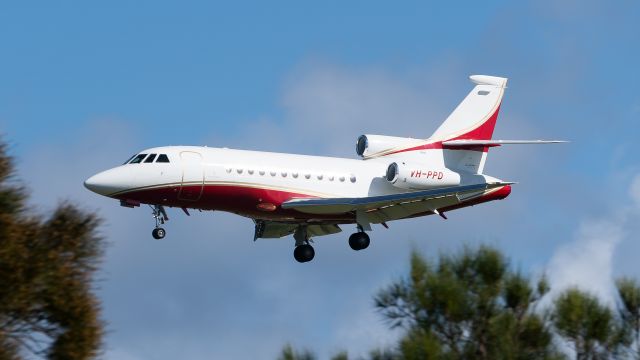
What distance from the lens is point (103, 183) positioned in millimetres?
39969

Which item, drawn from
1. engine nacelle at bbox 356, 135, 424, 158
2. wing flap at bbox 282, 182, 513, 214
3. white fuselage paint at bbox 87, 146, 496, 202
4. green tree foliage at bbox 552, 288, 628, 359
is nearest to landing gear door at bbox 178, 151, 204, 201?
white fuselage paint at bbox 87, 146, 496, 202

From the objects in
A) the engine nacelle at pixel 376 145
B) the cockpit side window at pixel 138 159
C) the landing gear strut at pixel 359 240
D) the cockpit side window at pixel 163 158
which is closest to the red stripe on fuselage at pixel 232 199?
the cockpit side window at pixel 163 158

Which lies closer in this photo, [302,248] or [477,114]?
[302,248]

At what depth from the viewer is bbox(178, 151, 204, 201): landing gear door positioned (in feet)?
132

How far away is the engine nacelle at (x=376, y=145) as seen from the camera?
147 feet

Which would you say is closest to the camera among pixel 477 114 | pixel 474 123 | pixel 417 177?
pixel 417 177

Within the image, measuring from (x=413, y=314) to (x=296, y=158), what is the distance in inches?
607

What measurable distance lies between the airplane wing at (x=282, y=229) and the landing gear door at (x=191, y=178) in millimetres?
5415

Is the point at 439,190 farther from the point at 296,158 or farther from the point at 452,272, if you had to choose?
the point at 452,272

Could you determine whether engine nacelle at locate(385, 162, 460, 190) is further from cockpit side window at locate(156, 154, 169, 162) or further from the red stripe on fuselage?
cockpit side window at locate(156, 154, 169, 162)

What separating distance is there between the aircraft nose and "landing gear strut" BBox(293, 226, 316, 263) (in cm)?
803

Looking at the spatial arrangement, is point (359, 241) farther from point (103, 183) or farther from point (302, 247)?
point (103, 183)

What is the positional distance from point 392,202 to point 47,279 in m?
17.6

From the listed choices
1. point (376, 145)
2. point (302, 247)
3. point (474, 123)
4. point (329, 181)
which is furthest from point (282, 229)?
point (474, 123)
